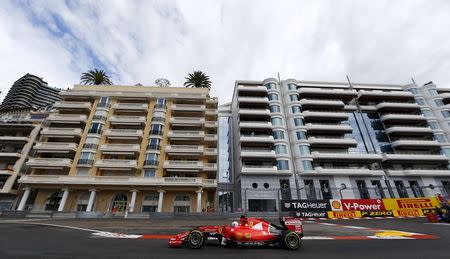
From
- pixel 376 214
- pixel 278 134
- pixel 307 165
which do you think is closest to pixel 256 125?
pixel 278 134

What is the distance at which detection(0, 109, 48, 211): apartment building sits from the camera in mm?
35812

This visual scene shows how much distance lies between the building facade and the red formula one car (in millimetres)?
117870

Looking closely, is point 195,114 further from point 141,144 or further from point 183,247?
point 183,247

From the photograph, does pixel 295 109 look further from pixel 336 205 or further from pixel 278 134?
pixel 336 205

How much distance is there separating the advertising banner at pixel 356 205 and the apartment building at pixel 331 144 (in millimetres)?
7186

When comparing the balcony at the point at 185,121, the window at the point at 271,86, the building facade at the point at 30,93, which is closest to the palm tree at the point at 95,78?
the balcony at the point at 185,121

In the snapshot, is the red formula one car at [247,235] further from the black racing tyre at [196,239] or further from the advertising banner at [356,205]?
the advertising banner at [356,205]

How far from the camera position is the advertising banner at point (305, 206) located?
84.9 feet

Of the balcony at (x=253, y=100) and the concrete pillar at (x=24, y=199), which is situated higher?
the balcony at (x=253, y=100)

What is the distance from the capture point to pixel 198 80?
50.2m

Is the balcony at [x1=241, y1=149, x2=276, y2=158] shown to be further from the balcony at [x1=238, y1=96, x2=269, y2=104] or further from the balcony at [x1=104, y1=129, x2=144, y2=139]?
the balcony at [x1=104, y1=129, x2=144, y2=139]

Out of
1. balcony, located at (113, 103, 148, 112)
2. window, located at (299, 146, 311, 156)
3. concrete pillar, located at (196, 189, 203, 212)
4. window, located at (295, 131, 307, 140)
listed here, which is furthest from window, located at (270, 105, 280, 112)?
balcony, located at (113, 103, 148, 112)

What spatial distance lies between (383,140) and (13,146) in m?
73.4

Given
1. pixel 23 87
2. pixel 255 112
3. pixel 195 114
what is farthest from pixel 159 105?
pixel 23 87
